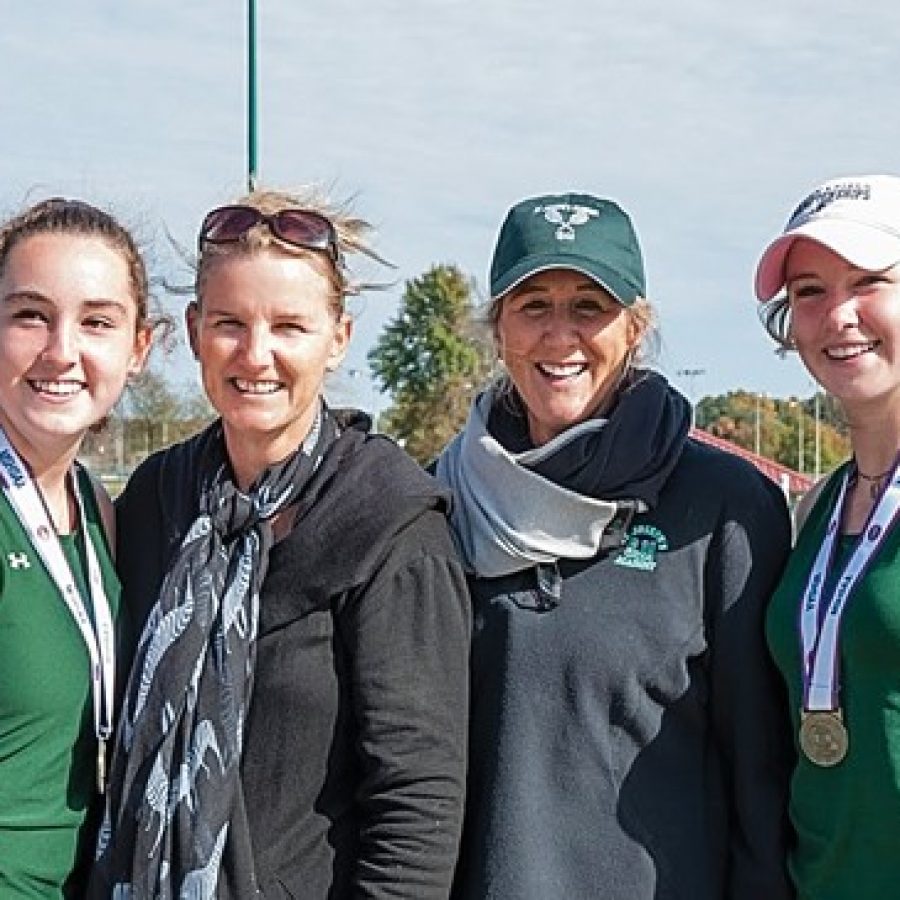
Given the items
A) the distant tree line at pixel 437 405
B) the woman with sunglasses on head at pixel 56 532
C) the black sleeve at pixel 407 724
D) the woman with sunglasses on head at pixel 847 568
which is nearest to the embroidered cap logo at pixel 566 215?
the woman with sunglasses on head at pixel 847 568

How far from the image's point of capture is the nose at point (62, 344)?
391 cm

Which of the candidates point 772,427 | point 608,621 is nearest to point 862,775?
point 608,621

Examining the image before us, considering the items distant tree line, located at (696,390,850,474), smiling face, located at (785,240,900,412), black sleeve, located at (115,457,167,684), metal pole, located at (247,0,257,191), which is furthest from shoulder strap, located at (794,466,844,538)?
distant tree line, located at (696,390,850,474)

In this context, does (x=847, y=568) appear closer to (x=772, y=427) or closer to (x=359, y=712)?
(x=359, y=712)

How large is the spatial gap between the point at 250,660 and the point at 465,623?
0.48 meters

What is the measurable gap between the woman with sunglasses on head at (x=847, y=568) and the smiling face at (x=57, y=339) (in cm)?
160

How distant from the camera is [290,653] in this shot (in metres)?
3.62

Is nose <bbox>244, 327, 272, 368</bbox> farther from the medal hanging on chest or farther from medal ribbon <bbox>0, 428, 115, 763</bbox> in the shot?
the medal hanging on chest

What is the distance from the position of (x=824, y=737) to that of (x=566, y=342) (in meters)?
1.13

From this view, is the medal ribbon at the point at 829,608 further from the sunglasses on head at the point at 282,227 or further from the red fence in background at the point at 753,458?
the sunglasses on head at the point at 282,227

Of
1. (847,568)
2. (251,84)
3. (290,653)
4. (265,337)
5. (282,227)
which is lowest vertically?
(290,653)

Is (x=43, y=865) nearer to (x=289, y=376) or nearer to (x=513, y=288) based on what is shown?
(x=289, y=376)

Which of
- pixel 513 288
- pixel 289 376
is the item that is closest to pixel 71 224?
pixel 289 376

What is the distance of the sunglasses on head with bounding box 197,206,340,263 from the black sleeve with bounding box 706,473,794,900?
1180 mm
